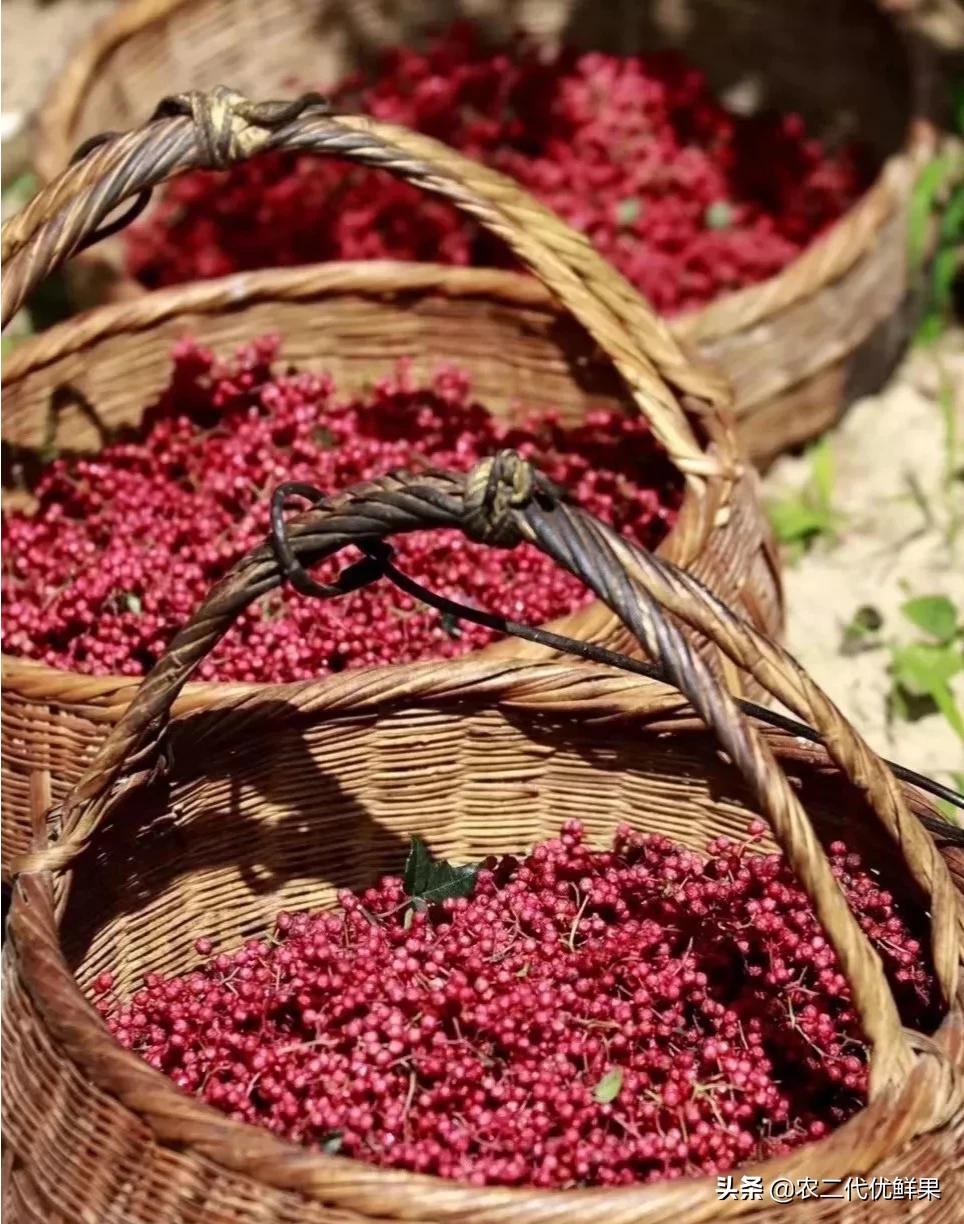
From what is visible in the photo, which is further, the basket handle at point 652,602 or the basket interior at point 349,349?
the basket interior at point 349,349

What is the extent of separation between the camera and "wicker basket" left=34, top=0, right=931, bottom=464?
134 inches

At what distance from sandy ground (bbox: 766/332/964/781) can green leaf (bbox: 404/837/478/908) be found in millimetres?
1005

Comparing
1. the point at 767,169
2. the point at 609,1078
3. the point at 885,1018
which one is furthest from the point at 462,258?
the point at 885,1018

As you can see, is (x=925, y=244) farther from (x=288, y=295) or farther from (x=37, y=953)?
(x=37, y=953)

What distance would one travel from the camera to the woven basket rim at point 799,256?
3.29m

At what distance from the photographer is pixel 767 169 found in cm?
426

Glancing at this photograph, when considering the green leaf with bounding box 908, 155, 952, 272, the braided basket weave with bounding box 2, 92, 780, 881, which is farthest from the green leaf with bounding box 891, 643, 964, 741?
the green leaf with bounding box 908, 155, 952, 272

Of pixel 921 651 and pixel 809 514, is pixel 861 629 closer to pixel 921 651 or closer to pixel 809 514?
pixel 921 651

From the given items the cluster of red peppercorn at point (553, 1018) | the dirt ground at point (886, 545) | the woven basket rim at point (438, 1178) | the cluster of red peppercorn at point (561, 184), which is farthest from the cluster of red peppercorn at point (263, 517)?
the cluster of red peppercorn at point (561, 184)

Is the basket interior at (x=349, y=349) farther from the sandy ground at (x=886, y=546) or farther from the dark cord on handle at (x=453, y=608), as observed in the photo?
the dark cord on handle at (x=453, y=608)

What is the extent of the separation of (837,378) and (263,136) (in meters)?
1.79

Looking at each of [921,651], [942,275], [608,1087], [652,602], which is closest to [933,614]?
[921,651]

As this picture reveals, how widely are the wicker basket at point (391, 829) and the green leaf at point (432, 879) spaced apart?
4.0 inches

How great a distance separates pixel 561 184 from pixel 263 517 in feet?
5.30
